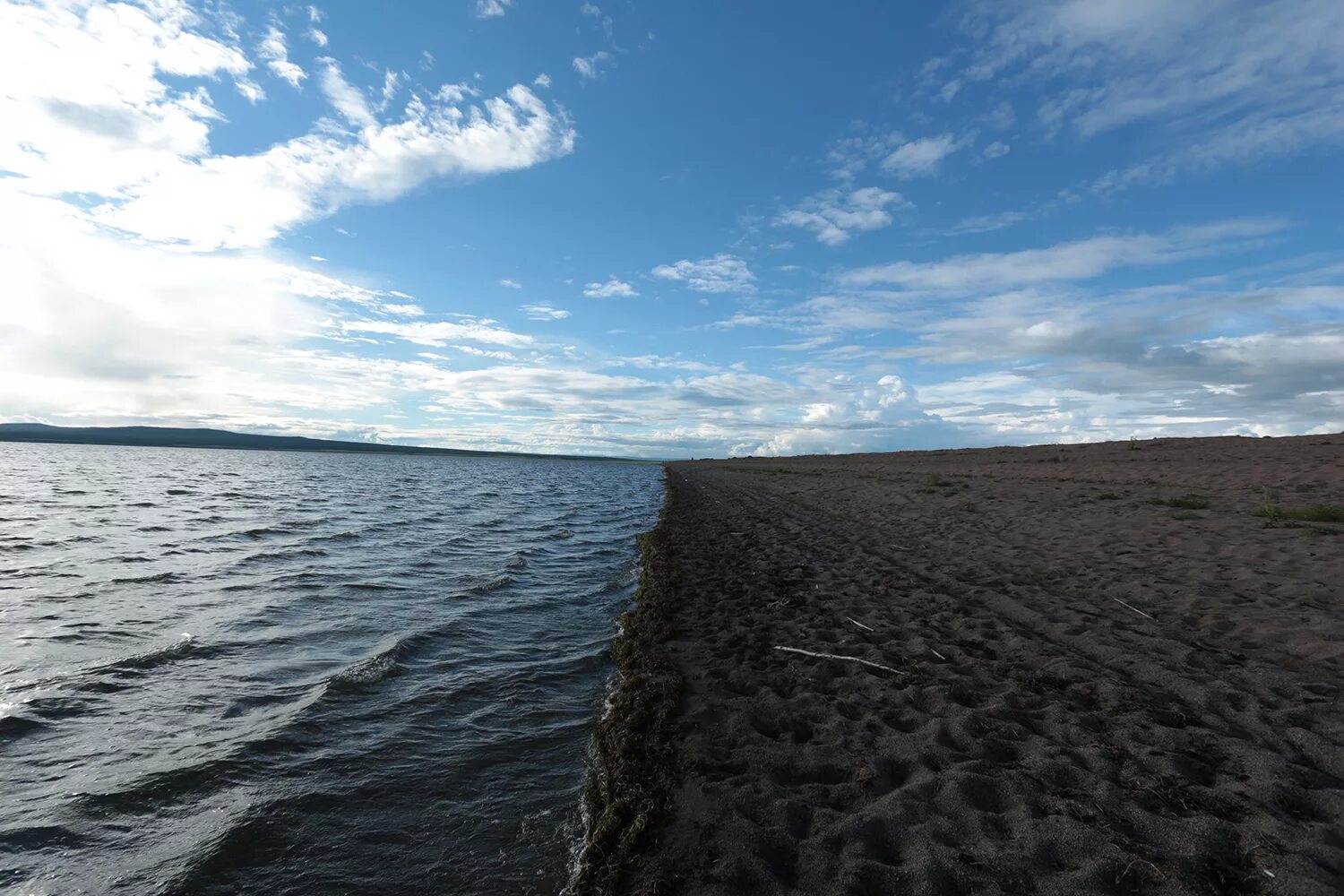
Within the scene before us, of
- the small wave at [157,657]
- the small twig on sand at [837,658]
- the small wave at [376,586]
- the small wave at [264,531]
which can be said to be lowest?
the small wave at [157,657]

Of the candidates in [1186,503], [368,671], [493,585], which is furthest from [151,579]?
[1186,503]

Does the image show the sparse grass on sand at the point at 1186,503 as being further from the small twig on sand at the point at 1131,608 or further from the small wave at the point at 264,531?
the small wave at the point at 264,531

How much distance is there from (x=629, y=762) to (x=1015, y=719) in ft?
13.0

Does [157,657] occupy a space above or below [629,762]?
below

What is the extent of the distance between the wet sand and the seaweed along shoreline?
121mm

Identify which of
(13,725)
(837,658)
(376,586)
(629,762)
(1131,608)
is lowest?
(13,725)

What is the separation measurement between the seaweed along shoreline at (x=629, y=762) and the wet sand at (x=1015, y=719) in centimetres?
12

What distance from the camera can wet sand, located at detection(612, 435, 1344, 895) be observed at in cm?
402

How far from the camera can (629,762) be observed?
19.4 ft

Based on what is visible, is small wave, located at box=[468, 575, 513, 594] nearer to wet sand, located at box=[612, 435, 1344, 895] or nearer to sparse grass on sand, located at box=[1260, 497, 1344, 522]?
wet sand, located at box=[612, 435, 1344, 895]

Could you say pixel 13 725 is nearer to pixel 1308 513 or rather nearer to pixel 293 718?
pixel 293 718

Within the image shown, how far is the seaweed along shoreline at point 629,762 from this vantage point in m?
4.50

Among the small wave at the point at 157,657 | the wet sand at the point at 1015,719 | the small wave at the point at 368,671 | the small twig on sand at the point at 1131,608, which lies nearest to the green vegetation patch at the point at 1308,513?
the wet sand at the point at 1015,719

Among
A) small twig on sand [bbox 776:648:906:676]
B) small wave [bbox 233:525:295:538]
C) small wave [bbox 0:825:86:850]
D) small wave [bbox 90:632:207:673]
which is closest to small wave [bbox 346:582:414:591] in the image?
small wave [bbox 90:632:207:673]
